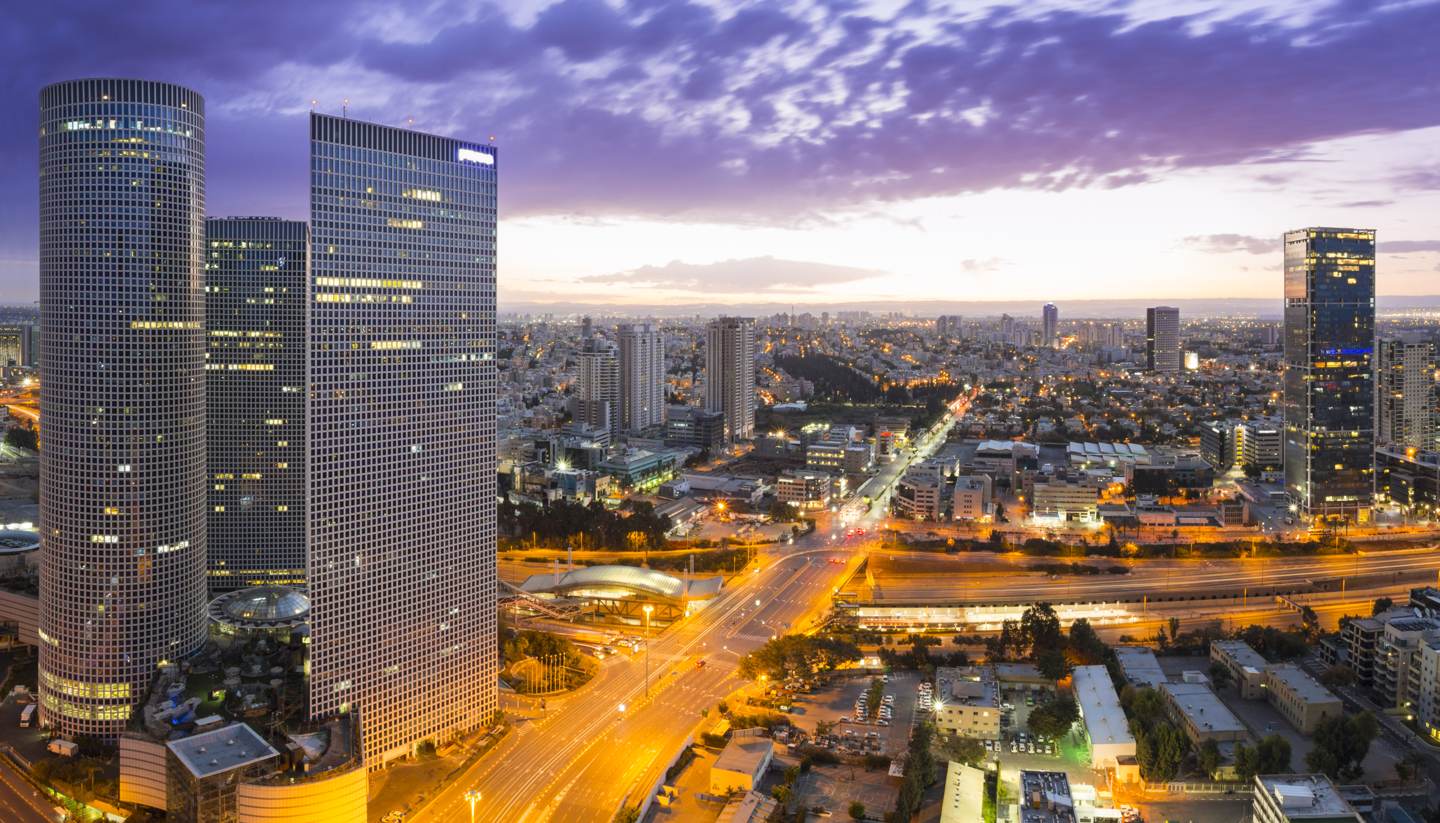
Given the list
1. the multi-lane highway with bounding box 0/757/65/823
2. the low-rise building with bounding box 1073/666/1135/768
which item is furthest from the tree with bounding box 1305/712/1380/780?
the multi-lane highway with bounding box 0/757/65/823

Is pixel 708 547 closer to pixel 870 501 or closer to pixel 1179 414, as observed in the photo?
pixel 870 501

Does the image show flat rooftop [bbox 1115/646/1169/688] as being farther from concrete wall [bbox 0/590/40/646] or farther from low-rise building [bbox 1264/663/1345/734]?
concrete wall [bbox 0/590/40/646]

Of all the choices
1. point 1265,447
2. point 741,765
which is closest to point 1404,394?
point 1265,447

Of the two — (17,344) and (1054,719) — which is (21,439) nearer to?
(17,344)

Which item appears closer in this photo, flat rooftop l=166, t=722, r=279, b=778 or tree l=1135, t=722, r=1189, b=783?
flat rooftop l=166, t=722, r=279, b=778

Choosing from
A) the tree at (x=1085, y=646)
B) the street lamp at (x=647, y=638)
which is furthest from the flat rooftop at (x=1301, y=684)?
the street lamp at (x=647, y=638)

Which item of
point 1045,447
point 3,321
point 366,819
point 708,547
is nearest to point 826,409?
point 1045,447

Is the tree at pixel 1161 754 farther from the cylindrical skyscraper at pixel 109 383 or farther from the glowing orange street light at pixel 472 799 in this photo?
the cylindrical skyscraper at pixel 109 383
